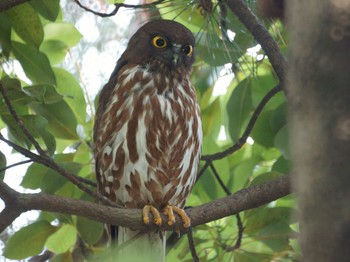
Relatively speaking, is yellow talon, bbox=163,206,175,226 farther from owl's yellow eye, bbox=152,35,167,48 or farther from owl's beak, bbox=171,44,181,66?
owl's yellow eye, bbox=152,35,167,48

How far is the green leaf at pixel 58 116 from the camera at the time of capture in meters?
3.16

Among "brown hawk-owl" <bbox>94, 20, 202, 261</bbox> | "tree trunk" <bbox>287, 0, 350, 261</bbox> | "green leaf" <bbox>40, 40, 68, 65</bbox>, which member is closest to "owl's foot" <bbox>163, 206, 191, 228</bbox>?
"brown hawk-owl" <bbox>94, 20, 202, 261</bbox>

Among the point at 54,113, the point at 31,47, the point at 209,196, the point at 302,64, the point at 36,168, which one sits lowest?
the point at 302,64

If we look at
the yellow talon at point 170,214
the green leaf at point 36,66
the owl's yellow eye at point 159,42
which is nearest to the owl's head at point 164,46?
the owl's yellow eye at point 159,42

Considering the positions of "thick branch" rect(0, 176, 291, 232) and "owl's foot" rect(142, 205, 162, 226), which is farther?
"owl's foot" rect(142, 205, 162, 226)

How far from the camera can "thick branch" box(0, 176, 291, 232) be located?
6.94 feet

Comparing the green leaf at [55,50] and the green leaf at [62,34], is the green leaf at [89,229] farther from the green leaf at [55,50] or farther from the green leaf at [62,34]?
the green leaf at [62,34]

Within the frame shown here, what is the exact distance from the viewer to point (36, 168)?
10.4 ft

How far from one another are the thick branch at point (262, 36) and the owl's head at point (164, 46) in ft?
Result: 2.27

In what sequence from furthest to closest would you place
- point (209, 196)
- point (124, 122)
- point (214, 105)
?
point (214, 105) → point (209, 196) → point (124, 122)

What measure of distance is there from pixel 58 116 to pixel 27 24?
48 cm

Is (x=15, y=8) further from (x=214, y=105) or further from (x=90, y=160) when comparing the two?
(x=214, y=105)

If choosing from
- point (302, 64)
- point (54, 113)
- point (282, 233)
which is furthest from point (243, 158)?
point (302, 64)

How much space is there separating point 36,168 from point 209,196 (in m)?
0.91
